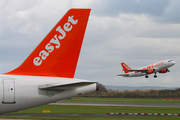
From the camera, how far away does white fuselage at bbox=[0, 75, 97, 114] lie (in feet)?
41.7

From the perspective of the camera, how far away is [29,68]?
14047 mm

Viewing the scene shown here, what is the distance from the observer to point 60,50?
565 inches

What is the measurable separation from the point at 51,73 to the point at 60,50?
119 centimetres

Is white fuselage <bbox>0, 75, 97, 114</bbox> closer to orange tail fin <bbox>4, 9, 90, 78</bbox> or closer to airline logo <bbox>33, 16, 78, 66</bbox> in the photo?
orange tail fin <bbox>4, 9, 90, 78</bbox>

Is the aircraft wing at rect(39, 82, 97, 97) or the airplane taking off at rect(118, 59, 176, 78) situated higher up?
the airplane taking off at rect(118, 59, 176, 78)

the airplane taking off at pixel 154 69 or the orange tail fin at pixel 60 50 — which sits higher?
the airplane taking off at pixel 154 69

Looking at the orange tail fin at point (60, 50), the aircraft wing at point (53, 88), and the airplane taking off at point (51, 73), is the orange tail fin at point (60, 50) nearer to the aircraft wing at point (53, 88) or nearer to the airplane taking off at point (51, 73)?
the airplane taking off at point (51, 73)

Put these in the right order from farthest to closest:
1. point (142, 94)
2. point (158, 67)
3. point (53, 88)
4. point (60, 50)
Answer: point (142, 94) → point (158, 67) → point (60, 50) → point (53, 88)

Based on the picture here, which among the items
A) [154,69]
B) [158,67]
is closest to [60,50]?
[158,67]

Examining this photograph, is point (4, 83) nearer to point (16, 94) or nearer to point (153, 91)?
point (16, 94)

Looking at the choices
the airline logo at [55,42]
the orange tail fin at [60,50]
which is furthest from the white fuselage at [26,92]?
the airline logo at [55,42]

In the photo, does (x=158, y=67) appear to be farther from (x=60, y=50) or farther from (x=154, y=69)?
(x=60, y=50)

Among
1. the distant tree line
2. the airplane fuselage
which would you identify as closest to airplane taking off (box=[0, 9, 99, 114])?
the airplane fuselage

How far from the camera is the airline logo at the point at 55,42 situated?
14.2 metres
